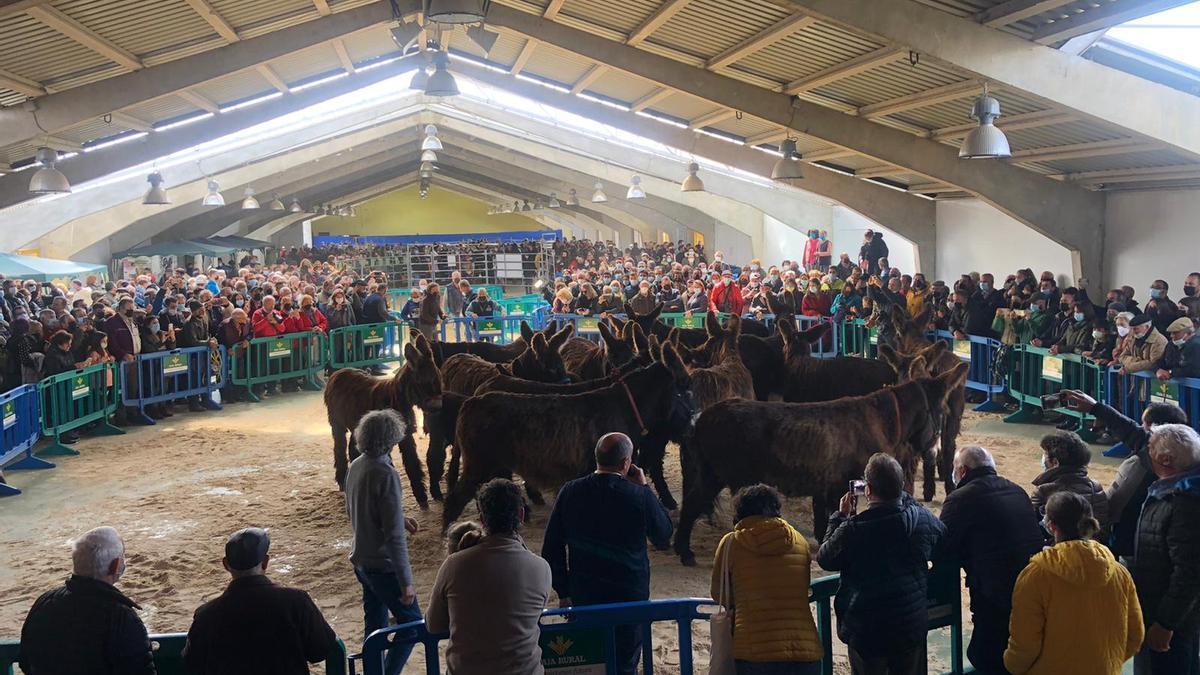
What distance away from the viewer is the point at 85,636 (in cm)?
368

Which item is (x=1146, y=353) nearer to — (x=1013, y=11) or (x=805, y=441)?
(x=1013, y=11)

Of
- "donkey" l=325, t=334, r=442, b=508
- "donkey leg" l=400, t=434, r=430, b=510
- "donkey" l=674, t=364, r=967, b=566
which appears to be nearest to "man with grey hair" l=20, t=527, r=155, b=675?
"donkey" l=674, t=364, r=967, b=566

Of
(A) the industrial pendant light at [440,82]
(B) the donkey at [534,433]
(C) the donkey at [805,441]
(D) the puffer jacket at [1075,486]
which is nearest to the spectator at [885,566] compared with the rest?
(D) the puffer jacket at [1075,486]

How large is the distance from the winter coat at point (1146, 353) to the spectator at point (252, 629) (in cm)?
926

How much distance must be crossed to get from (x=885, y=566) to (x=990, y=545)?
2.25 ft

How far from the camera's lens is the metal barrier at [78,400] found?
11820 mm

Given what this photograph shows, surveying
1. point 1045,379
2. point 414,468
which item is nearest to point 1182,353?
point 1045,379

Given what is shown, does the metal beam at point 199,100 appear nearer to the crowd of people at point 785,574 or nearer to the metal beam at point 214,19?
the metal beam at point 214,19

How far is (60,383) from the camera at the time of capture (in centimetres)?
1198

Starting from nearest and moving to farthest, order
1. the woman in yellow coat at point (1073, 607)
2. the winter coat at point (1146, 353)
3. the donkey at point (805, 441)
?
the woman in yellow coat at point (1073, 607), the donkey at point (805, 441), the winter coat at point (1146, 353)

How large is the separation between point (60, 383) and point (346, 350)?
20.4 ft

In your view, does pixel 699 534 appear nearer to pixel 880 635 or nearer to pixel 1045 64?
pixel 880 635

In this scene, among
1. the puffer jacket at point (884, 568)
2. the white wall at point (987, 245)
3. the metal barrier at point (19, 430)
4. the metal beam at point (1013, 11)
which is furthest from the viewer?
the white wall at point (987, 245)

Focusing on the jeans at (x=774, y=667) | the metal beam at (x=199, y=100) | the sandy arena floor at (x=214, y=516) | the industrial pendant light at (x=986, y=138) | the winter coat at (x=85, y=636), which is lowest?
the sandy arena floor at (x=214, y=516)
